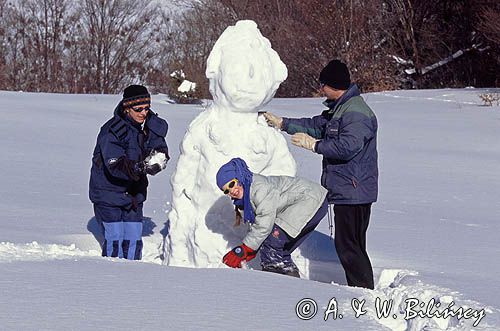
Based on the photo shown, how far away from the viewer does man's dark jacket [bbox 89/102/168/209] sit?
20.7ft

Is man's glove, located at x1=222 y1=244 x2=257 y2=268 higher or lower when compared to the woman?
lower

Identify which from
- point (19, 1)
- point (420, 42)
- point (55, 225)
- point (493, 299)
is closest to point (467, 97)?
point (420, 42)

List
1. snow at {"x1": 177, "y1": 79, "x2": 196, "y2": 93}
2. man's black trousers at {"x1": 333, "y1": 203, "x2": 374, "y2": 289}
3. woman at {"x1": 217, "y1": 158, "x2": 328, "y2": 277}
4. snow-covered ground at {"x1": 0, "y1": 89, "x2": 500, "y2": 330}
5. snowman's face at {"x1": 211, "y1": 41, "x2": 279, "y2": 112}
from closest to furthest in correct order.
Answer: snow-covered ground at {"x1": 0, "y1": 89, "x2": 500, "y2": 330} < woman at {"x1": 217, "y1": 158, "x2": 328, "y2": 277} < man's black trousers at {"x1": 333, "y1": 203, "x2": 374, "y2": 289} < snowman's face at {"x1": 211, "y1": 41, "x2": 279, "y2": 112} < snow at {"x1": 177, "y1": 79, "x2": 196, "y2": 93}

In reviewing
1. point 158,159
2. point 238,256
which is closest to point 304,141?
point 238,256

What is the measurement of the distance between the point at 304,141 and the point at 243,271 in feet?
3.42

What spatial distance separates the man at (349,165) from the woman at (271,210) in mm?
146

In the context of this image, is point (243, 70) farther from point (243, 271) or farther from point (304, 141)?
point (243, 271)

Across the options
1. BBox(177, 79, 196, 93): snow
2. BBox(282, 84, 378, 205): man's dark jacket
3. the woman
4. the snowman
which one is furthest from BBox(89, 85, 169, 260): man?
BBox(177, 79, 196, 93): snow

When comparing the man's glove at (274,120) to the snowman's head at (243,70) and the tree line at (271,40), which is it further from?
the tree line at (271,40)

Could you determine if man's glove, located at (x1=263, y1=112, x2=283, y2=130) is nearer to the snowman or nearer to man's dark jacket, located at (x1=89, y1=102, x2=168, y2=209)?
the snowman

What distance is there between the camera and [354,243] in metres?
5.74

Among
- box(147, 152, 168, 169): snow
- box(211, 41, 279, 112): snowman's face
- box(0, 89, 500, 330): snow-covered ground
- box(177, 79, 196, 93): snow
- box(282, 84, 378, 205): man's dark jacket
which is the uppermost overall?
box(211, 41, 279, 112): snowman's face

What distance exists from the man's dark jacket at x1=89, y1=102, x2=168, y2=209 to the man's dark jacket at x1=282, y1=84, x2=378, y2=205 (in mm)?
1267

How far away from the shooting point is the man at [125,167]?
632 cm
